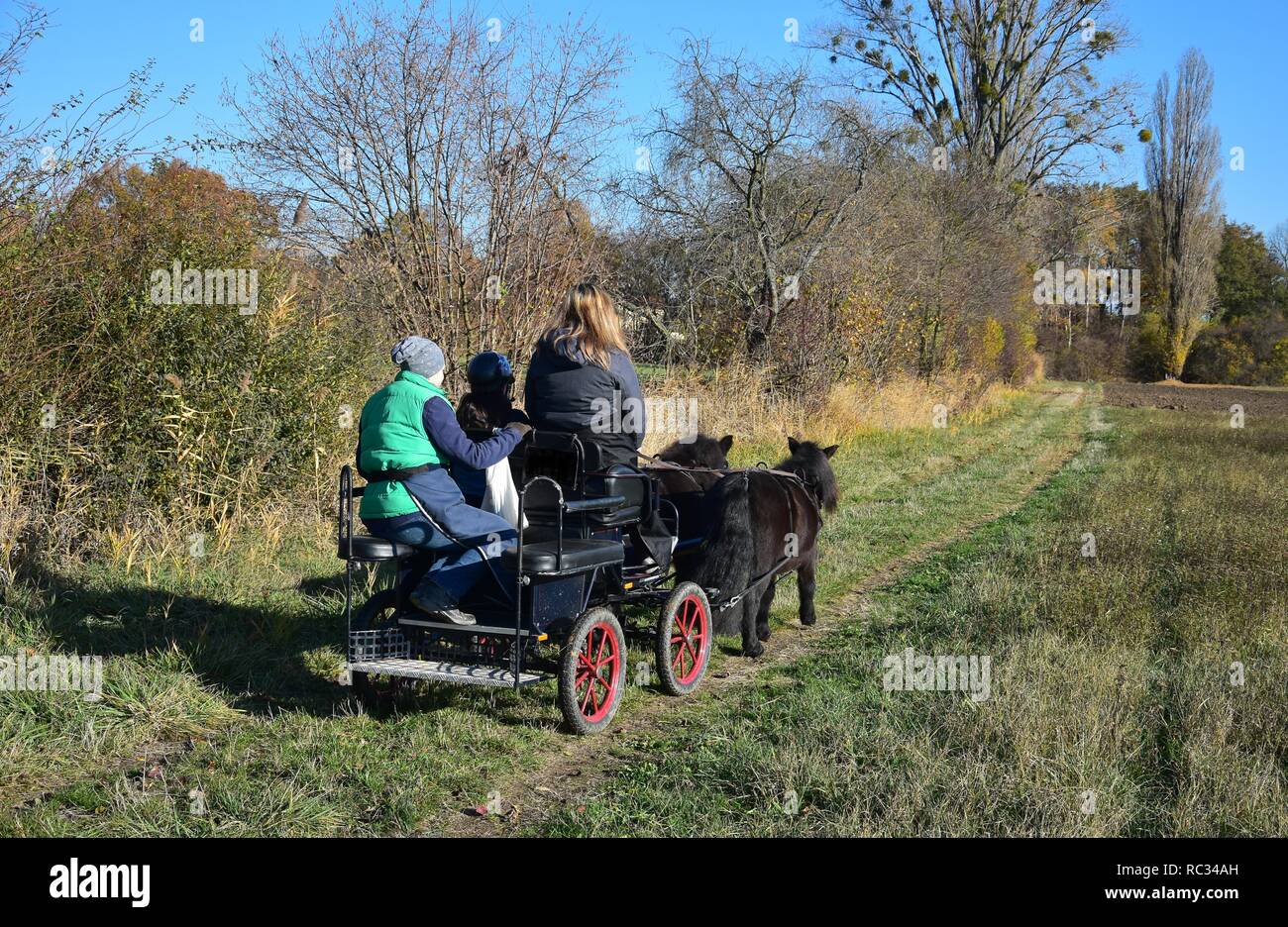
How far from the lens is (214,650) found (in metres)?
5.54

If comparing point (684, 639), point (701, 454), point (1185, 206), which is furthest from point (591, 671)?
point (1185, 206)

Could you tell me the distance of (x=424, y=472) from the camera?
4750 millimetres

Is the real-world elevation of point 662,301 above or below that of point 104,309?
above

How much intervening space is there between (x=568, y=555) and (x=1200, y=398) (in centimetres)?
4258

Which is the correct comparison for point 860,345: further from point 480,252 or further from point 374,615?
point 374,615

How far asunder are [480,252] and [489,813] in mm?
7313

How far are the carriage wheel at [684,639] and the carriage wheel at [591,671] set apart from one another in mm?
368

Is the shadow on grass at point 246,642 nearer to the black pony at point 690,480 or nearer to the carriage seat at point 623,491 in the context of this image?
the carriage seat at point 623,491

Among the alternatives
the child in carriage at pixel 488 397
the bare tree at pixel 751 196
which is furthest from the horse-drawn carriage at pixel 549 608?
the bare tree at pixel 751 196

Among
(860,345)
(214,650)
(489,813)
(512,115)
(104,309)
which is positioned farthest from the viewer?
(860,345)

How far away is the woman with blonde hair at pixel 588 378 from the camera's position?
530 cm

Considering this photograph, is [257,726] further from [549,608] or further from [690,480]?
[690,480]

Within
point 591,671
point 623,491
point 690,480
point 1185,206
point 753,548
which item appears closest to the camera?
point 591,671

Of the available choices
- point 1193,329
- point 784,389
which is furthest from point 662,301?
point 1193,329
